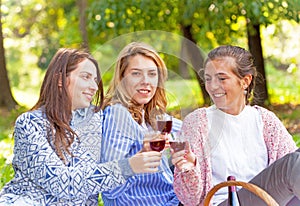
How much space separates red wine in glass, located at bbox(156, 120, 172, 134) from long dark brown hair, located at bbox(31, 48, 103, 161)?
0.87 feet

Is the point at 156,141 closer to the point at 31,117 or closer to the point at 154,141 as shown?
the point at 154,141

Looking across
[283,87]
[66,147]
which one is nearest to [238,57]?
[66,147]

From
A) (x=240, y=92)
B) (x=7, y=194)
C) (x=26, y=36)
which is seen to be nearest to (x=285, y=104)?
(x=240, y=92)

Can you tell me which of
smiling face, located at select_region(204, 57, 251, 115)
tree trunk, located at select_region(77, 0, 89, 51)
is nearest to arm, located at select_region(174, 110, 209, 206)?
smiling face, located at select_region(204, 57, 251, 115)

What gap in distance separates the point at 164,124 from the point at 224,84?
0.40 metres

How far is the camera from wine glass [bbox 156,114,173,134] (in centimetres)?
249

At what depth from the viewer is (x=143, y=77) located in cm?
255

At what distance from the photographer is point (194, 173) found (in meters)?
2.60

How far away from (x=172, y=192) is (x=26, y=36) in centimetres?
1357

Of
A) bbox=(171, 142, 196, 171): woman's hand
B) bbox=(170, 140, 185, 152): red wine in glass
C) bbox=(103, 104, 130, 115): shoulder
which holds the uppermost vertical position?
bbox=(103, 104, 130, 115): shoulder

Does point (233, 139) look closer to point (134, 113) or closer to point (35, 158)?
point (134, 113)

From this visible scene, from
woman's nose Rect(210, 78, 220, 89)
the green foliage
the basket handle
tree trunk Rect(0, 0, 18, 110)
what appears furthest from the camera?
tree trunk Rect(0, 0, 18, 110)

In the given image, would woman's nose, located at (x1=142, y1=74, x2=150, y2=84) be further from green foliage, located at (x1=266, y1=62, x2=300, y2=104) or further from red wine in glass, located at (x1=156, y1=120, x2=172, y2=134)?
green foliage, located at (x1=266, y1=62, x2=300, y2=104)

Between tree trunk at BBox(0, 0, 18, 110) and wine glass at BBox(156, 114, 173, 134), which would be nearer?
wine glass at BBox(156, 114, 173, 134)
